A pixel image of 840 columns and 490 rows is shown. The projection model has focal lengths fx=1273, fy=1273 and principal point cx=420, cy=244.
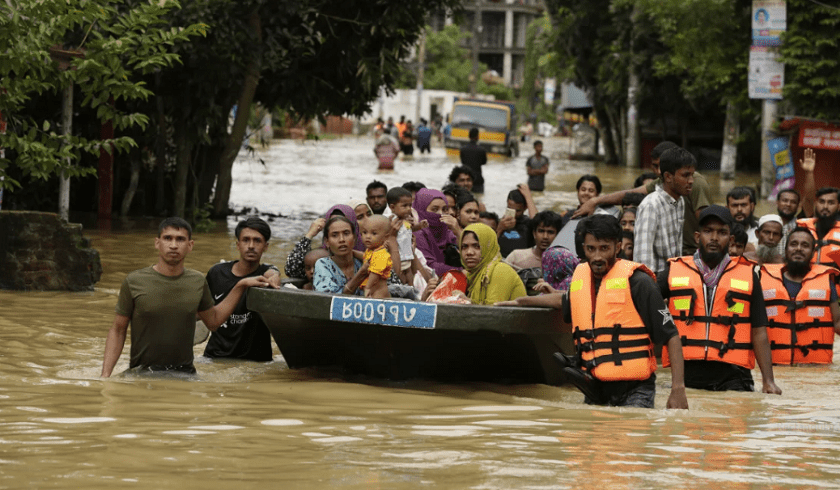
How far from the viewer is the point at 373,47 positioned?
1997 cm

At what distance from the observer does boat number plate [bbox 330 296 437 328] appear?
7.27 m

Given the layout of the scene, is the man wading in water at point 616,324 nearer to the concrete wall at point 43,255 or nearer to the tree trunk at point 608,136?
the concrete wall at point 43,255

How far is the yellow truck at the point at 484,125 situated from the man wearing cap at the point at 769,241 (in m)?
34.3

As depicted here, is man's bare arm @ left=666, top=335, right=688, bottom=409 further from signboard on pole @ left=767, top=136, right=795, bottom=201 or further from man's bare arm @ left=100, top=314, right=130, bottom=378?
signboard on pole @ left=767, top=136, right=795, bottom=201

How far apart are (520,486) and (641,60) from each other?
34.6 meters

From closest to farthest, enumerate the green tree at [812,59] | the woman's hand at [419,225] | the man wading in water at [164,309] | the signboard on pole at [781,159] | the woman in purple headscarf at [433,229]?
1. the man wading in water at [164,309]
2. the woman's hand at [419,225]
3. the woman in purple headscarf at [433,229]
4. the signboard on pole at [781,159]
5. the green tree at [812,59]

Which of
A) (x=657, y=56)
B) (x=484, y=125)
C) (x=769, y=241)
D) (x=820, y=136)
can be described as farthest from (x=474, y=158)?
(x=484, y=125)

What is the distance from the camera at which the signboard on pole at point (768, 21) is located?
79.2 ft

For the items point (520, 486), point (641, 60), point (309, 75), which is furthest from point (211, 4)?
point (641, 60)

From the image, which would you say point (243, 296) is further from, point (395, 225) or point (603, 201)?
point (603, 201)

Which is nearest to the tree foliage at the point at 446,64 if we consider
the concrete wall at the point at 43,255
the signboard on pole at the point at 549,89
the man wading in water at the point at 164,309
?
the signboard on pole at the point at 549,89

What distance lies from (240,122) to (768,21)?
1080 centimetres

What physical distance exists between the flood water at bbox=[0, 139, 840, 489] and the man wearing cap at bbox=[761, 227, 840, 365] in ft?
0.78

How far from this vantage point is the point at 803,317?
9.65 metres
